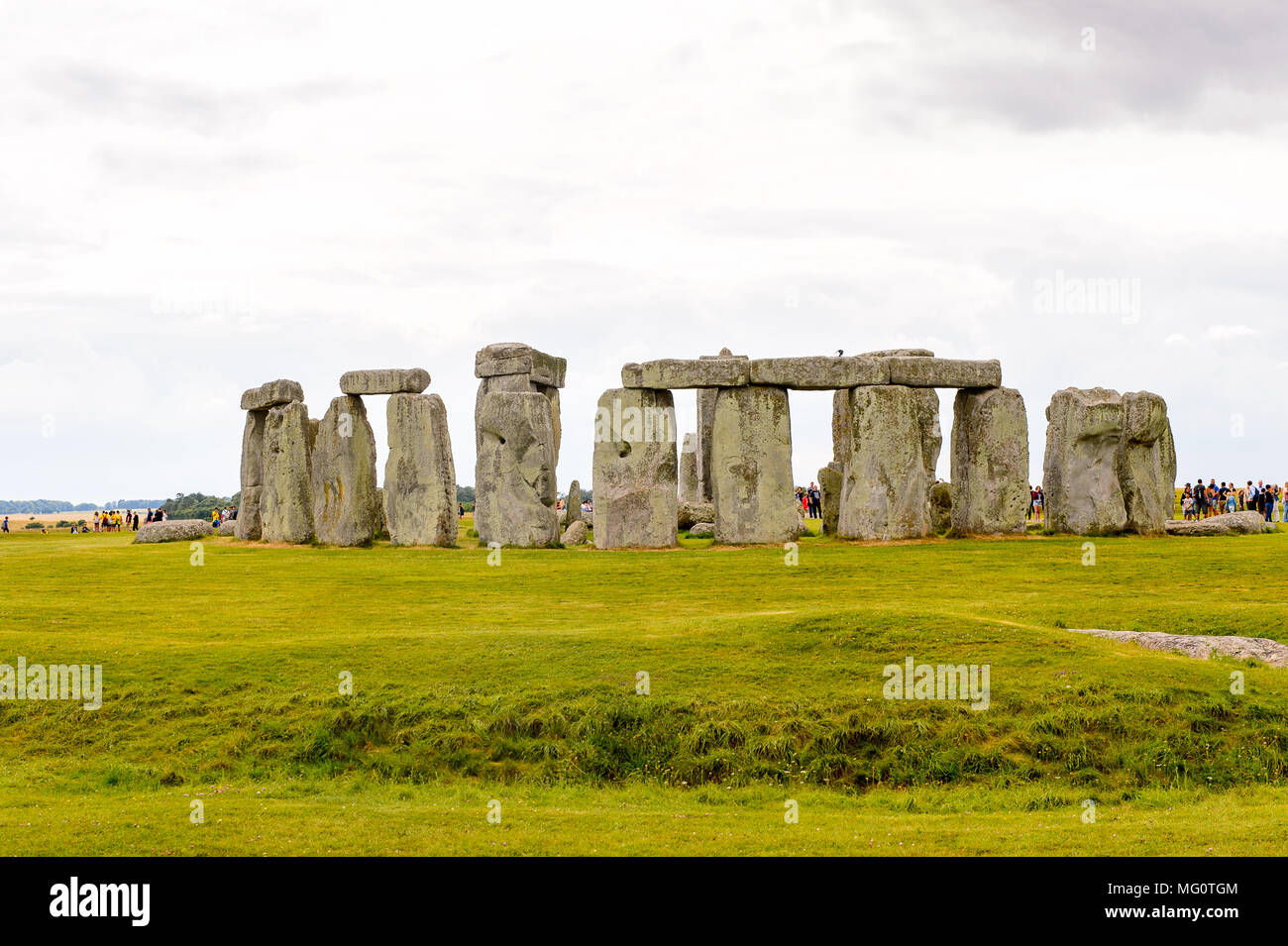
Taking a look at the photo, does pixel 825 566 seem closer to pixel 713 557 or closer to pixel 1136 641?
pixel 713 557

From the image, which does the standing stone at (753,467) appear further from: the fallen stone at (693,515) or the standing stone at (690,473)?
the standing stone at (690,473)

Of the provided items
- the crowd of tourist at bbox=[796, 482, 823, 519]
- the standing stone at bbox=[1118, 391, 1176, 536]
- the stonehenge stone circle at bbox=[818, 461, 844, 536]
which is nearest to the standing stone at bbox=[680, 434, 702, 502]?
the crowd of tourist at bbox=[796, 482, 823, 519]

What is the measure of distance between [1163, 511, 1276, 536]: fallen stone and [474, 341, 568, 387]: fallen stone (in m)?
16.8

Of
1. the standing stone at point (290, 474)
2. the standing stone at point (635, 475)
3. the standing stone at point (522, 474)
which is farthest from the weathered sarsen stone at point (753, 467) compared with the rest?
the standing stone at point (290, 474)

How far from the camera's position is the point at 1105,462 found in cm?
2928

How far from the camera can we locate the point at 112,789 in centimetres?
1314

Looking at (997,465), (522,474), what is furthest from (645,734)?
(997,465)

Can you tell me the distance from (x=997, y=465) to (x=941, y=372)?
250 centimetres

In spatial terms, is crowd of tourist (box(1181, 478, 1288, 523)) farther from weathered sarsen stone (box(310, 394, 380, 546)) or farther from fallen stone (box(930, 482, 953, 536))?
weathered sarsen stone (box(310, 394, 380, 546))

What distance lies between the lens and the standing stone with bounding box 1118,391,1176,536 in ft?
95.8

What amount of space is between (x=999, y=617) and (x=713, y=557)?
848cm

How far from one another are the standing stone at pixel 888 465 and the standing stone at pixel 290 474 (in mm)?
13351

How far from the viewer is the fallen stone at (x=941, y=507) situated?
3125 cm
